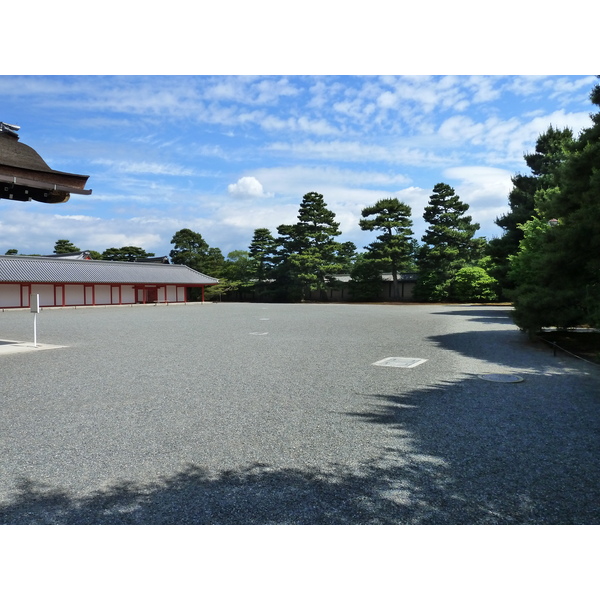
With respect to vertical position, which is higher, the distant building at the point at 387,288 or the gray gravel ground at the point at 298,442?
the distant building at the point at 387,288

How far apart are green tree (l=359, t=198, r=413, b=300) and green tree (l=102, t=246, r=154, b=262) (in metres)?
27.5

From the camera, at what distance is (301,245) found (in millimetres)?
44969

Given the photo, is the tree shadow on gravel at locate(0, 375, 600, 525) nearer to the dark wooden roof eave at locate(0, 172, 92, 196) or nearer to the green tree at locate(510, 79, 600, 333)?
the green tree at locate(510, 79, 600, 333)

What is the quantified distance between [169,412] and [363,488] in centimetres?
292

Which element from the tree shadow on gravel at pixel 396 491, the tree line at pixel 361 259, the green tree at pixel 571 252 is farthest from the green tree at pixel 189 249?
the tree shadow on gravel at pixel 396 491

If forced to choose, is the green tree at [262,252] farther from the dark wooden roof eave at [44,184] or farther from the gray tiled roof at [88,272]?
the dark wooden roof eave at [44,184]

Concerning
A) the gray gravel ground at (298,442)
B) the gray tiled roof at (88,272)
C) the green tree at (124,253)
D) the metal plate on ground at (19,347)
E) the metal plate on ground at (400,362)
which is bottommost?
the gray gravel ground at (298,442)

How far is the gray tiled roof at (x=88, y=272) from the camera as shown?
98.0 ft

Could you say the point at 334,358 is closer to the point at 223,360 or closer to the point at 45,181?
the point at 223,360

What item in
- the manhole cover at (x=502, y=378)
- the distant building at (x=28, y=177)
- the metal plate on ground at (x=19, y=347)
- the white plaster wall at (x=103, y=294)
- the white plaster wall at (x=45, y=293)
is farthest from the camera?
the white plaster wall at (x=103, y=294)

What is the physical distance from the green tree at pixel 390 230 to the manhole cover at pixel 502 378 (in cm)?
3239

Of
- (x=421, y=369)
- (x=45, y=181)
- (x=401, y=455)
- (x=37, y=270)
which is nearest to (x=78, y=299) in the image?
(x=37, y=270)

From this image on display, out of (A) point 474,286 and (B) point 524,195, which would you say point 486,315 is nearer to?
(B) point 524,195

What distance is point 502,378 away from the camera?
7.27 m
